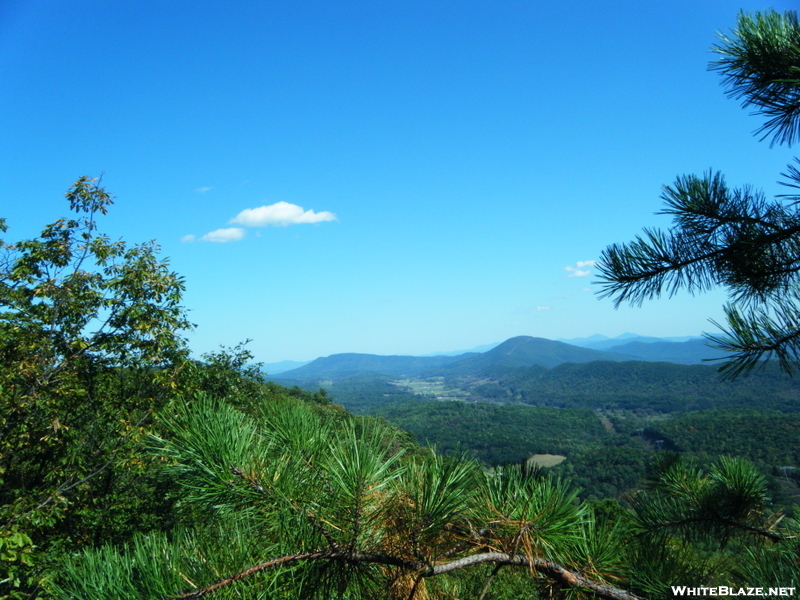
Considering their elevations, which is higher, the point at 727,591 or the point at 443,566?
the point at 443,566

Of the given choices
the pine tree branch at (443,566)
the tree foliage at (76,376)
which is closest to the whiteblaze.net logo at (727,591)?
the pine tree branch at (443,566)

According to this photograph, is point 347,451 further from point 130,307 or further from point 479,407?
point 479,407

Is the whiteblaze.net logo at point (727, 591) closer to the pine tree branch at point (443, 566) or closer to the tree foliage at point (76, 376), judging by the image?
the pine tree branch at point (443, 566)

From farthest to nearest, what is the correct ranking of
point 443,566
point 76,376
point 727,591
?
point 76,376 < point 727,591 < point 443,566

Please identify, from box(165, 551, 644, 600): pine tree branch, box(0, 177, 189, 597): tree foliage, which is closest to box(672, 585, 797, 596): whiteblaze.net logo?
box(165, 551, 644, 600): pine tree branch

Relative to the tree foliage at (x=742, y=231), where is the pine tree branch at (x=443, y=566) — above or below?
below

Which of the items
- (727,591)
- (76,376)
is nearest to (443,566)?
(727,591)

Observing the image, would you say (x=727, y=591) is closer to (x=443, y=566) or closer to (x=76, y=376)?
(x=443, y=566)

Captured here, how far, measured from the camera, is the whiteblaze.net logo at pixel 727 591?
0.94 metres

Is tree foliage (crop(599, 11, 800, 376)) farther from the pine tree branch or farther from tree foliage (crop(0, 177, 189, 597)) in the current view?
tree foliage (crop(0, 177, 189, 597))

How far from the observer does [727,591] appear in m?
1.16

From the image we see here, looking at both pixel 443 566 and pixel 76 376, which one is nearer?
pixel 443 566

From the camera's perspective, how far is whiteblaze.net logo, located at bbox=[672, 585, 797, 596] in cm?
94

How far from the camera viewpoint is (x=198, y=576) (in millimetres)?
1034
